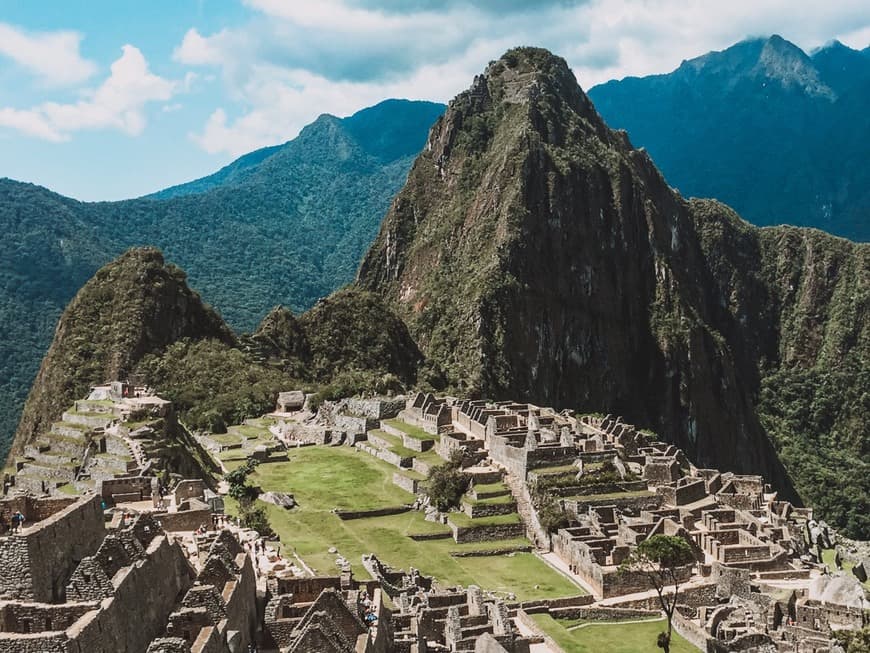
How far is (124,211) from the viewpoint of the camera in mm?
182750

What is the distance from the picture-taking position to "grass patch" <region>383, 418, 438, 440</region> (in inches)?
2480

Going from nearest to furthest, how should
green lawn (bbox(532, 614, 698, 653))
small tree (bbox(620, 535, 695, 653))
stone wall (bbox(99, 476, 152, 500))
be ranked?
1. stone wall (bbox(99, 476, 152, 500))
2. green lawn (bbox(532, 614, 698, 653))
3. small tree (bbox(620, 535, 695, 653))

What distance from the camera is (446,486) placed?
166ft

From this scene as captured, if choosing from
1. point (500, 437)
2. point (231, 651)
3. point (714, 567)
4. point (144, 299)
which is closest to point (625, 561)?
point (714, 567)

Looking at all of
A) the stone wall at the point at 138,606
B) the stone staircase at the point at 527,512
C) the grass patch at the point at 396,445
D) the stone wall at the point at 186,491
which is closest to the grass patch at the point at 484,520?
the stone staircase at the point at 527,512

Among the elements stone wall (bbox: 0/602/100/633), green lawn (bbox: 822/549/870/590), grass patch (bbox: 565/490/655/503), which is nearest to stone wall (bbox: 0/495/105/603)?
stone wall (bbox: 0/602/100/633)

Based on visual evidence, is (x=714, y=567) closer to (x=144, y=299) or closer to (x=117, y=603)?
(x=117, y=603)

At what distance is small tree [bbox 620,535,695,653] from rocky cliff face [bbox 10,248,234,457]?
6341 centimetres

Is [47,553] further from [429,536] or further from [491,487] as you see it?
[491,487]

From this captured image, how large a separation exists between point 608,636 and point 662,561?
3.61m

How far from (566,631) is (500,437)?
19.9 meters

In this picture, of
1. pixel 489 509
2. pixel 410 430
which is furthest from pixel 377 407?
pixel 489 509

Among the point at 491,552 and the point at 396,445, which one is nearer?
the point at 491,552

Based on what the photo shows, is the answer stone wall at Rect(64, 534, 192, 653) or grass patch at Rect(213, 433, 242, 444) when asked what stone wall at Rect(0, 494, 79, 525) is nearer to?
stone wall at Rect(64, 534, 192, 653)
